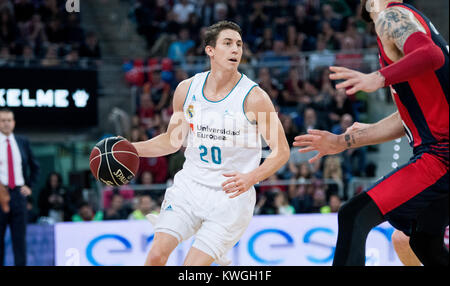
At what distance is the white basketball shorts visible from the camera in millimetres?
4969

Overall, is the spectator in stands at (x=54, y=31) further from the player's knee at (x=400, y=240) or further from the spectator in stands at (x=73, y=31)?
the player's knee at (x=400, y=240)

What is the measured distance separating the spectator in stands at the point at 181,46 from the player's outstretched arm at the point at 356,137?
29.8ft

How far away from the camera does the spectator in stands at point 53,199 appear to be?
10.7 metres

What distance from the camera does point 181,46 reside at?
542 inches

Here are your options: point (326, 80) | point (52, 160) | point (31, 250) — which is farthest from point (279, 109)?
point (31, 250)

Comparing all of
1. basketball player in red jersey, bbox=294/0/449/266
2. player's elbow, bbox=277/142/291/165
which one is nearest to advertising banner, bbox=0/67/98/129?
player's elbow, bbox=277/142/291/165

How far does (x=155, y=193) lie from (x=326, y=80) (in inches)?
156

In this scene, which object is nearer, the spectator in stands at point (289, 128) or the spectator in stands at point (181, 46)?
the spectator in stands at point (289, 128)

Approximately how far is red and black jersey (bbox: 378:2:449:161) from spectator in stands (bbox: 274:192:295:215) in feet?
18.9

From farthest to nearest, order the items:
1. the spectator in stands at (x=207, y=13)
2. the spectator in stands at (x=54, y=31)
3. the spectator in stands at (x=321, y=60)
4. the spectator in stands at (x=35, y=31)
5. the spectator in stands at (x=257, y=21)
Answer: the spectator in stands at (x=207, y=13)
the spectator in stands at (x=257, y=21)
the spectator in stands at (x=54, y=31)
the spectator in stands at (x=35, y=31)
the spectator in stands at (x=321, y=60)

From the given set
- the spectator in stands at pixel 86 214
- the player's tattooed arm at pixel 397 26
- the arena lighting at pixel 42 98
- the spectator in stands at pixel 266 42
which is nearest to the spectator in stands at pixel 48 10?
the arena lighting at pixel 42 98

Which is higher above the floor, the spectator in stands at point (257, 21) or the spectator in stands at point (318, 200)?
the spectator in stands at point (257, 21)
